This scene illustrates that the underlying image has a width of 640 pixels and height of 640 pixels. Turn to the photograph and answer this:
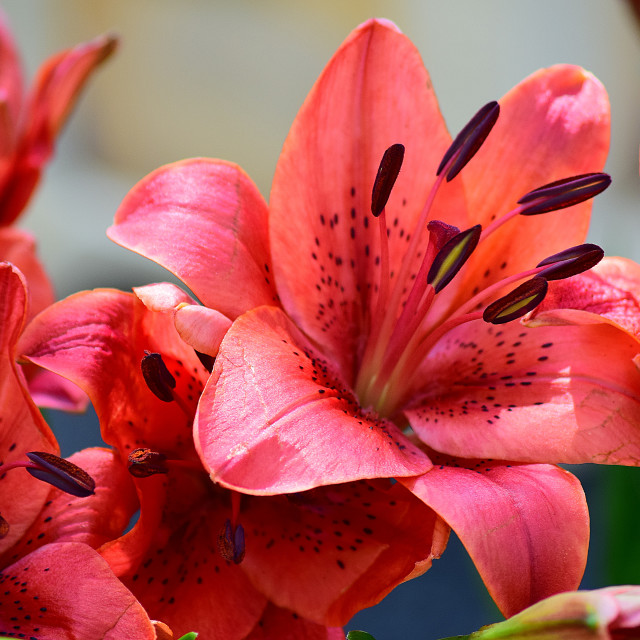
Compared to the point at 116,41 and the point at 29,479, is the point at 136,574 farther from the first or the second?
the point at 116,41

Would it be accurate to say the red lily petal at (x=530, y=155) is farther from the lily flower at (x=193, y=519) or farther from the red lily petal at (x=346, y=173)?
the lily flower at (x=193, y=519)

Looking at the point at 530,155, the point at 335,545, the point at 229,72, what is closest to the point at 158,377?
the point at 335,545

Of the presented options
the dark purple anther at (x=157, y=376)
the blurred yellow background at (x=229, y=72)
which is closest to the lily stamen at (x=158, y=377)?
the dark purple anther at (x=157, y=376)

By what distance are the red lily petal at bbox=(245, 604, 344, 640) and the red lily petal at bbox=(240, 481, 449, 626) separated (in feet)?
0.07

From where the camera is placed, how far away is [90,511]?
0.34 meters

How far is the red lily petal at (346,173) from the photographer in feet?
1.21

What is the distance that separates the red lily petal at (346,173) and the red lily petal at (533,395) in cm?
5

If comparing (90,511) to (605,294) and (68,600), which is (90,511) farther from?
(605,294)

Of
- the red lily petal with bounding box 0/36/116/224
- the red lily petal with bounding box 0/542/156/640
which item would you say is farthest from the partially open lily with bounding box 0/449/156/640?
the red lily petal with bounding box 0/36/116/224

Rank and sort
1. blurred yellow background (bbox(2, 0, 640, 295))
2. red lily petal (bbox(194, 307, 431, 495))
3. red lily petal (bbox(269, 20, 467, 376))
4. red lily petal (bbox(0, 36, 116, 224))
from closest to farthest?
1. red lily petal (bbox(194, 307, 431, 495))
2. red lily petal (bbox(269, 20, 467, 376))
3. red lily petal (bbox(0, 36, 116, 224))
4. blurred yellow background (bbox(2, 0, 640, 295))

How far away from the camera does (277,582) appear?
1.08 ft

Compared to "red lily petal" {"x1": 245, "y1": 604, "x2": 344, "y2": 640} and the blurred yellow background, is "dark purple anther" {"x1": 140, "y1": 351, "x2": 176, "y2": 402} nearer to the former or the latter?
"red lily petal" {"x1": 245, "y1": 604, "x2": 344, "y2": 640}

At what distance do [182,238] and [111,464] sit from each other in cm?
10

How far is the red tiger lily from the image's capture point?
29 cm
